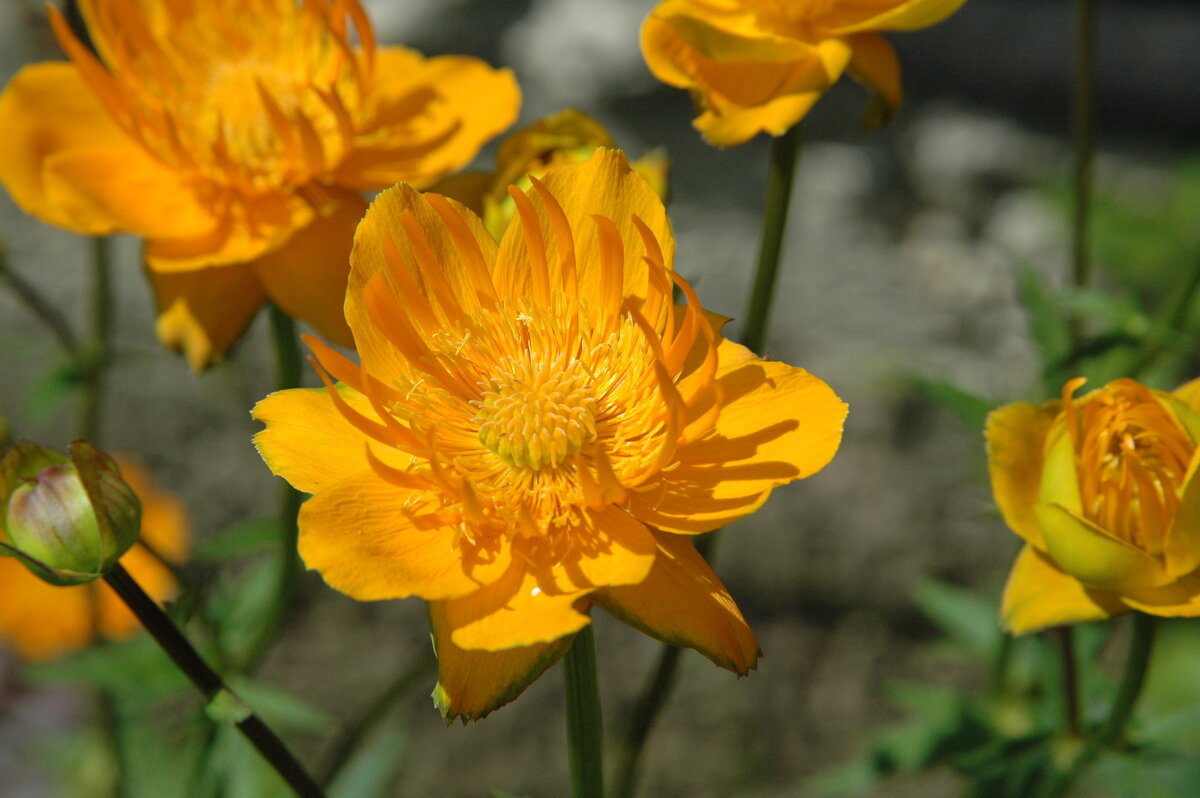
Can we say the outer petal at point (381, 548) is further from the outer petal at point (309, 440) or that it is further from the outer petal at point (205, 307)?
the outer petal at point (205, 307)

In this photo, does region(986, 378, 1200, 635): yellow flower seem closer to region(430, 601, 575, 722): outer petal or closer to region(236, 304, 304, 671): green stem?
region(430, 601, 575, 722): outer petal

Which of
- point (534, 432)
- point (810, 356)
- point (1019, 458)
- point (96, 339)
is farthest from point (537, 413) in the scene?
point (810, 356)

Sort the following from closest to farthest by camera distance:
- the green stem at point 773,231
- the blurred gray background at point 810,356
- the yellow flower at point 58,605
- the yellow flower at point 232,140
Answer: the green stem at point 773,231 → the yellow flower at point 232,140 → the yellow flower at point 58,605 → the blurred gray background at point 810,356

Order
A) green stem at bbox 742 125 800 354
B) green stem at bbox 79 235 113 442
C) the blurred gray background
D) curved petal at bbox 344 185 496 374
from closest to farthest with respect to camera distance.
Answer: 1. curved petal at bbox 344 185 496 374
2. green stem at bbox 742 125 800 354
3. green stem at bbox 79 235 113 442
4. the blurred gray background

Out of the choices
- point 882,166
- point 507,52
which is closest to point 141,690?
point 507,52

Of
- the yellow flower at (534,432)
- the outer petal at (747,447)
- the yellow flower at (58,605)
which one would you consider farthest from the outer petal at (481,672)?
the yellow flower at (58,605)

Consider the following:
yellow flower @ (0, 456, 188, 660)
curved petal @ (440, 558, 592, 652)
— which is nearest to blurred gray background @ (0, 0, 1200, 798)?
yellow flower @ (0, 456, 188, 660)
